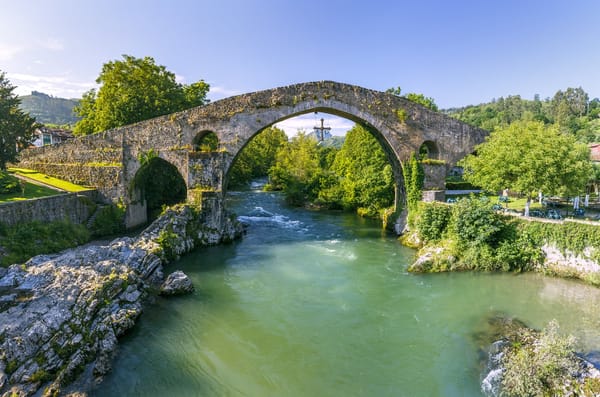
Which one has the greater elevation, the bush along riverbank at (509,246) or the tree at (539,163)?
the tree at (539,163)

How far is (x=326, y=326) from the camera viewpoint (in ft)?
33.7

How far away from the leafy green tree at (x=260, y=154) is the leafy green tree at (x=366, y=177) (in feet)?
62.6

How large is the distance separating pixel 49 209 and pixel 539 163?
70.2 feet

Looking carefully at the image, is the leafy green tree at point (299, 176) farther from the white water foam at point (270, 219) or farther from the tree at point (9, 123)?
the tree at point (9, 123)

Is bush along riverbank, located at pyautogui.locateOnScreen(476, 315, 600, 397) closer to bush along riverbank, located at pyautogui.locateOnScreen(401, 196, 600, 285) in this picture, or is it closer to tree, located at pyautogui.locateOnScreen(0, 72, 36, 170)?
bush along riverbank, located at pyautogui.locateOnScreen(401, 196, 600, 285)

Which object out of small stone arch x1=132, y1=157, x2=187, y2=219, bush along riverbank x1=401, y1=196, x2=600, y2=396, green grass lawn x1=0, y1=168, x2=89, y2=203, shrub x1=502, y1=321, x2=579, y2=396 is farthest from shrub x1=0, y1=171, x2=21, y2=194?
shrub x1=502, y1=321, x2=579, y2=396

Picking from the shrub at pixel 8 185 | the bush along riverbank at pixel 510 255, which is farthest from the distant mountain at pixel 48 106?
the bush along riverbank at pixel 510 255

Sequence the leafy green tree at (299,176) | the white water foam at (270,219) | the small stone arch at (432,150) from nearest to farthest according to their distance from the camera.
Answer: the small stone arch at (432,150) → the white water foam at (270,219) → the leafy green tree at (299,176)

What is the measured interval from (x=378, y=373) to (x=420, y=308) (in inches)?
157

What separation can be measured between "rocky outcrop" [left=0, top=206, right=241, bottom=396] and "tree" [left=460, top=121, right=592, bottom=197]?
15.2 metres

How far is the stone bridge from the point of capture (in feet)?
65.5

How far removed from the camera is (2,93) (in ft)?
56.3

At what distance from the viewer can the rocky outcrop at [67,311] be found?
23.4 ft

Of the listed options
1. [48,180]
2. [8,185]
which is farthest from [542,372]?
[48,180]
